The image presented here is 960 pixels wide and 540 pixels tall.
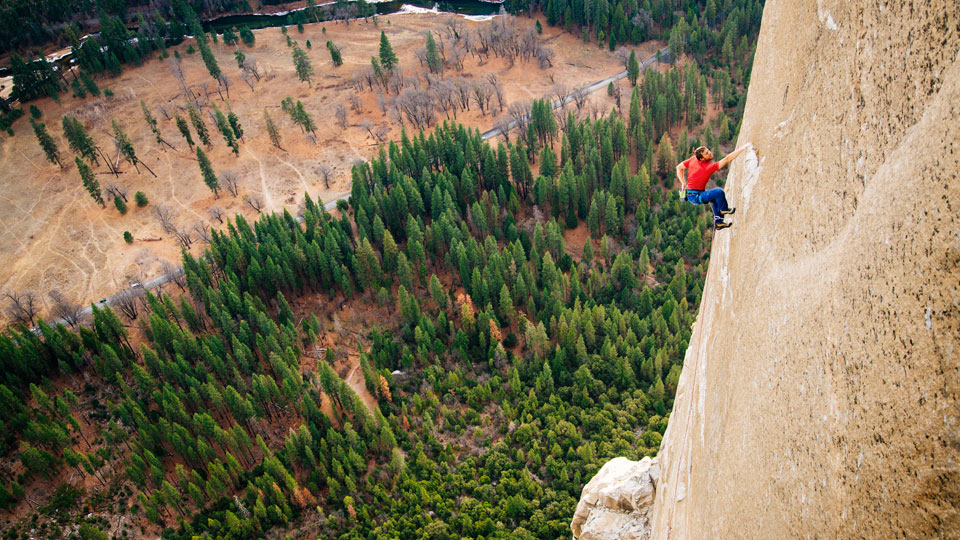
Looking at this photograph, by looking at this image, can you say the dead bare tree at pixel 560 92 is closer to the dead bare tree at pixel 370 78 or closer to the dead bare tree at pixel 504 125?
the dead bare tree at pixel 504 125

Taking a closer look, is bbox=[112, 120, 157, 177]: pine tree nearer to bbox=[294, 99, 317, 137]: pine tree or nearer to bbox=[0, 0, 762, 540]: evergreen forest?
bbox=[294, 99, 317, 137]: pine tree

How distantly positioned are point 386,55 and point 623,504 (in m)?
91.7

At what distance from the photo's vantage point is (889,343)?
5699 millimetres

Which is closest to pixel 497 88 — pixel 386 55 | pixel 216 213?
pixel 386 55

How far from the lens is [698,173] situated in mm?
13789

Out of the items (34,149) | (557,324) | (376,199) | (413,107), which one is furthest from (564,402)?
(34,149)

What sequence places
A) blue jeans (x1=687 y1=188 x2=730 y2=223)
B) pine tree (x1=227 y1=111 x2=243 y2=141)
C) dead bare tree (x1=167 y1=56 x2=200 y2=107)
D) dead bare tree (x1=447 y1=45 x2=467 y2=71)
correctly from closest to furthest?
1. blue jeans (x1=687 y1=188 x2=730 y2=223)
2. pine tree (x1=227 y1=111 x2=243 y2=141)
3. dead bare tree (x1=167 y1=56 x2=200 y2=107)
4. dead bare tree (x1=447 y1=45 x2=467 y2=71)

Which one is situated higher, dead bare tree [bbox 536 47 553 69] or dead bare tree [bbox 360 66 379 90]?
dead bare tree [bbox 360 66 379 90]

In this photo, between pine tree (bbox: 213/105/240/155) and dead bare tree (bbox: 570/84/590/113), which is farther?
dead bare tree (bbox: 570/84/590/113)

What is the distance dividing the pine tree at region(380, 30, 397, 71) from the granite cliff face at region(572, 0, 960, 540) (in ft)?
322

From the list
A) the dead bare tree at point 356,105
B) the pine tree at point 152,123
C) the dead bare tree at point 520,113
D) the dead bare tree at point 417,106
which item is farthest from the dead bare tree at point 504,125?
the pine tree at point 152,123

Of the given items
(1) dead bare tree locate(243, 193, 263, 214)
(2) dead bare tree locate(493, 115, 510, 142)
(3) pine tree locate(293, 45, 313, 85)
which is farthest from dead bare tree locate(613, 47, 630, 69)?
(1) dead bare tree locate(243, 193, 263, 214)

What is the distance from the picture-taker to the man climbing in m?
12.6

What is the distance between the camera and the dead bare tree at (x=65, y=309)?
213 ft
